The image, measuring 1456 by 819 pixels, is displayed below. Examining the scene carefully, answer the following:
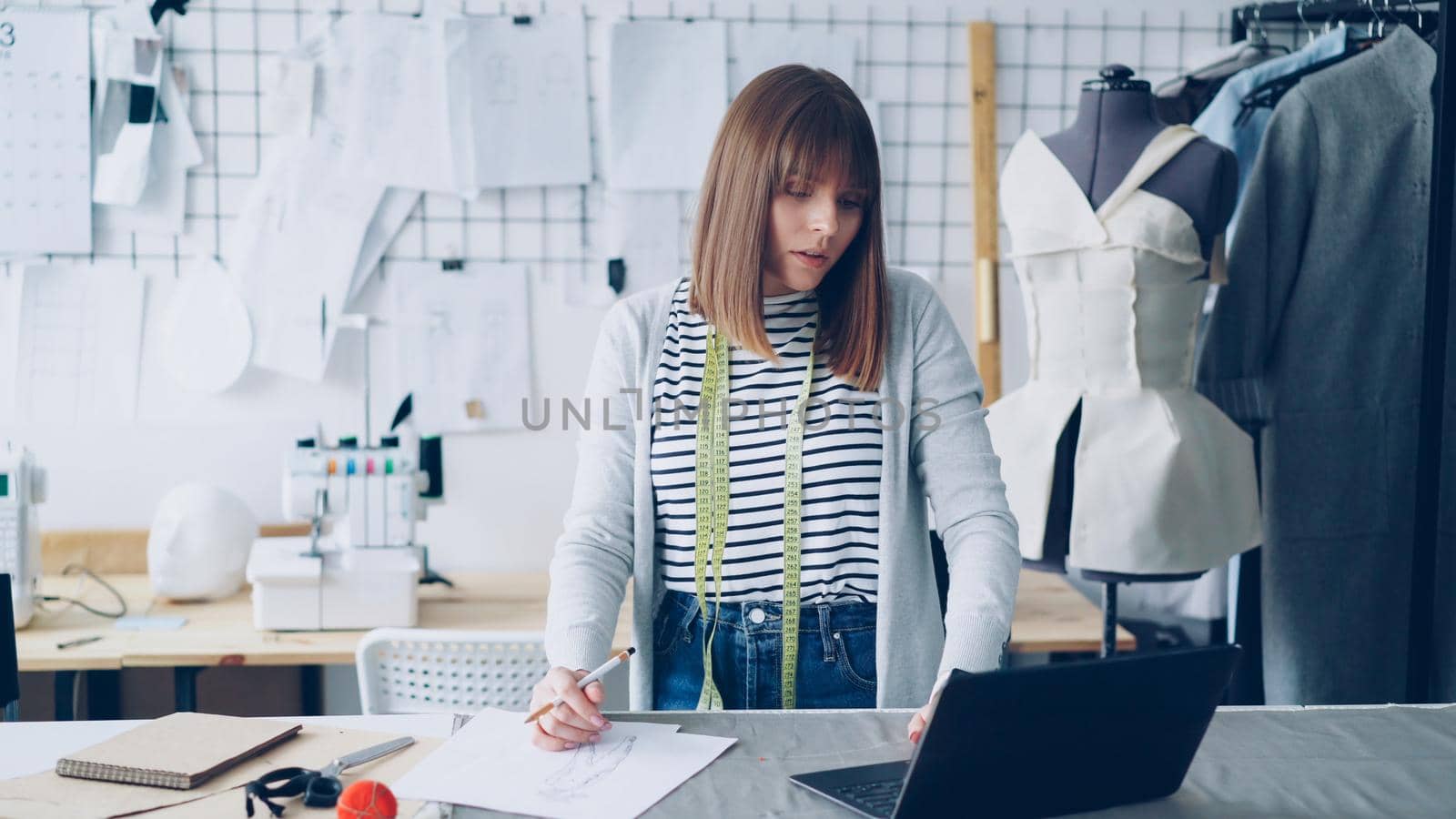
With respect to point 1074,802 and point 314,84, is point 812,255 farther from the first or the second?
point 314,84

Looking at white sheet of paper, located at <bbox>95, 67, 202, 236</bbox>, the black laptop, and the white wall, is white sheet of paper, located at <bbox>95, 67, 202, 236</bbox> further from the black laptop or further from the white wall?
the black laptop

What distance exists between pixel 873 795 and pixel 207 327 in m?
1.98

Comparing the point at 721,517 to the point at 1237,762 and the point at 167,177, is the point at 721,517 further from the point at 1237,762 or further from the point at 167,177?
the point at 167,177

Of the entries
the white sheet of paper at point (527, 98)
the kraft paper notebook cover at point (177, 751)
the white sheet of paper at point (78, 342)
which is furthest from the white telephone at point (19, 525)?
the kraft paper notebook cover at point (177, 751)

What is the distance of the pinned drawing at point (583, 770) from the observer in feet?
3.43

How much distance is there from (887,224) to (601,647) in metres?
1.55

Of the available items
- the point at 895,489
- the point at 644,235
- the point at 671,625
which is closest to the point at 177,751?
the point at 671,625

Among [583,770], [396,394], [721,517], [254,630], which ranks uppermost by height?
[396,394]

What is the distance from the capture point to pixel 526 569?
269 centimetres

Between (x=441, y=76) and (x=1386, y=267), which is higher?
(x=441, y=76)

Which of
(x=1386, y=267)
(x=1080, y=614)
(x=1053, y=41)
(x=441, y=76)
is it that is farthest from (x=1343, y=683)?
(x=441, y=76)

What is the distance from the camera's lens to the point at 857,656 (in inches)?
56.7

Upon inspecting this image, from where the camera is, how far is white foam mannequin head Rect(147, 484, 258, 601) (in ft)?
7.50

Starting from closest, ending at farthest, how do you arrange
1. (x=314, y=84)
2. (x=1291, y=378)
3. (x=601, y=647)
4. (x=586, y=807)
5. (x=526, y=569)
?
(x=586, y=807) → (x=601, y=647) → (x=1291, y=378) → (x=314, y=84) → (x=526, y=569)
